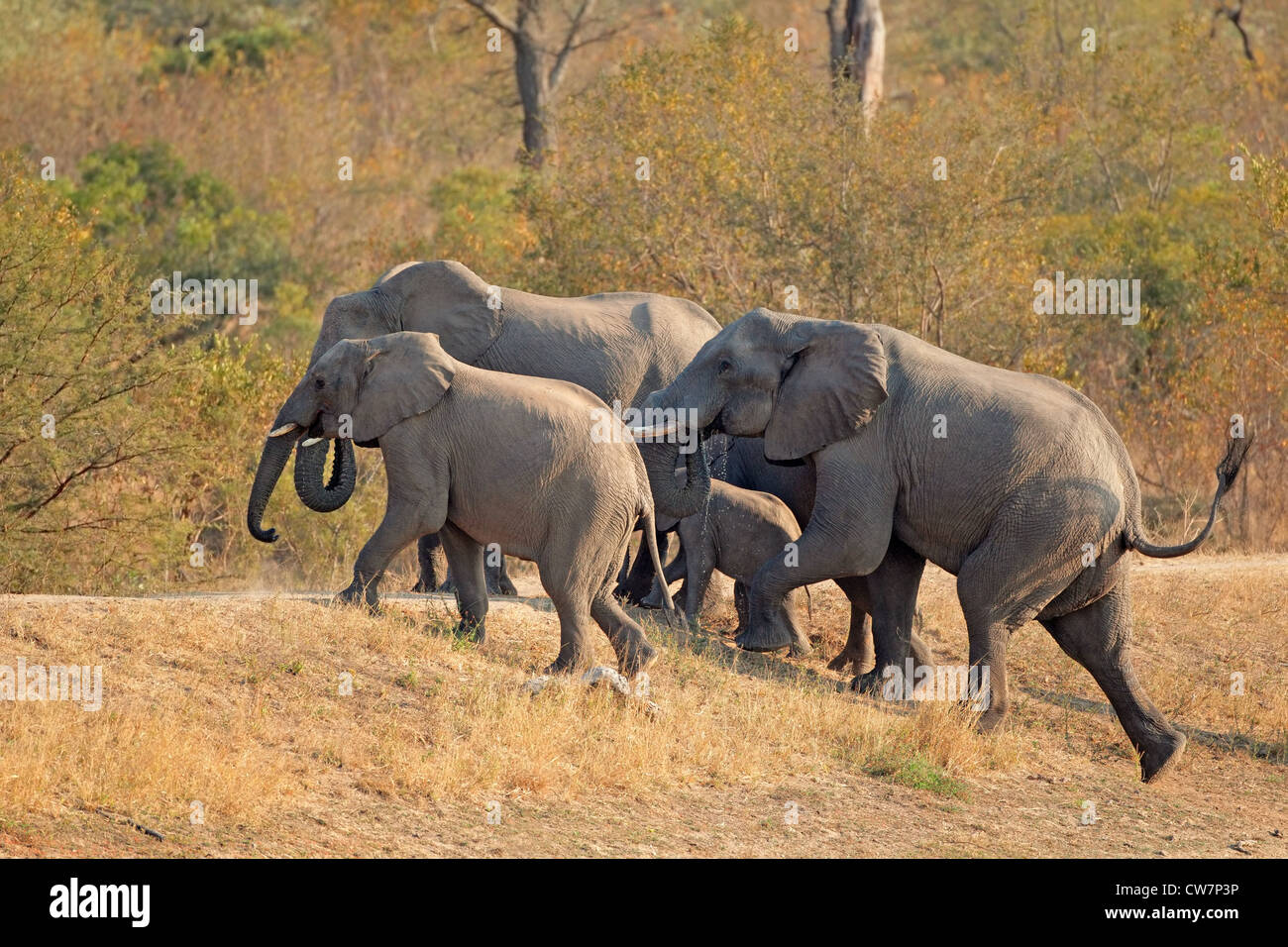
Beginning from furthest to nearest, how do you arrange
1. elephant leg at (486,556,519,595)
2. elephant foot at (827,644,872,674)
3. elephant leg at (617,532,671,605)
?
1. elephant leg at (486,556,519,595)
2. elephant leg at (617,532,671,605)
3. elephant foot at (827,644,872,674)

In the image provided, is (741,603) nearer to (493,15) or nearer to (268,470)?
(268,470)

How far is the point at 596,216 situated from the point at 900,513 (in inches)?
376

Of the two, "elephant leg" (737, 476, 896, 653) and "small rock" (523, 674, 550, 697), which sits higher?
"elephant leg" (737, 476, 896, 653)

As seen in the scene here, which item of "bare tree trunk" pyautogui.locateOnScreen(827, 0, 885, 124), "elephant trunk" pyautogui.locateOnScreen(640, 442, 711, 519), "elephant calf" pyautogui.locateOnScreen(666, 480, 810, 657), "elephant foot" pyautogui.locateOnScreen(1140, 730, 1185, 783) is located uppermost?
"bare tree trunk" pyautogui.locateOnScreen(827, 0, 885, 124)

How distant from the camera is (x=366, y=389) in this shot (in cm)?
1156

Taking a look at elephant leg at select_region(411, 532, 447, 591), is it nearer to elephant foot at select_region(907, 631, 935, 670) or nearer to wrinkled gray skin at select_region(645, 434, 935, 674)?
wrinkled gray skin at select_region(645, 434, 935, 674)

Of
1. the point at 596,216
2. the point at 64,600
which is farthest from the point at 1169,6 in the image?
the point at 64,600

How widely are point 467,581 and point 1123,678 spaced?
14.6ft

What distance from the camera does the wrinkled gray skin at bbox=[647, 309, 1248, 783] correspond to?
11.8 metres

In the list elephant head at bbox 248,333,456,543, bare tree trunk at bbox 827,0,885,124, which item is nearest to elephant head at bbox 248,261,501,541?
elephant head at bbox 248,333,456,543

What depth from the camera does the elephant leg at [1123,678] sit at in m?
12.2

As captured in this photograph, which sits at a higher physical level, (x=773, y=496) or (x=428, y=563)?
(x=773, y=496)

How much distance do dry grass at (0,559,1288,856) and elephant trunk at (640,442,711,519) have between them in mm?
898

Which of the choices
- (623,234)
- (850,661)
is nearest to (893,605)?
(850,661)
